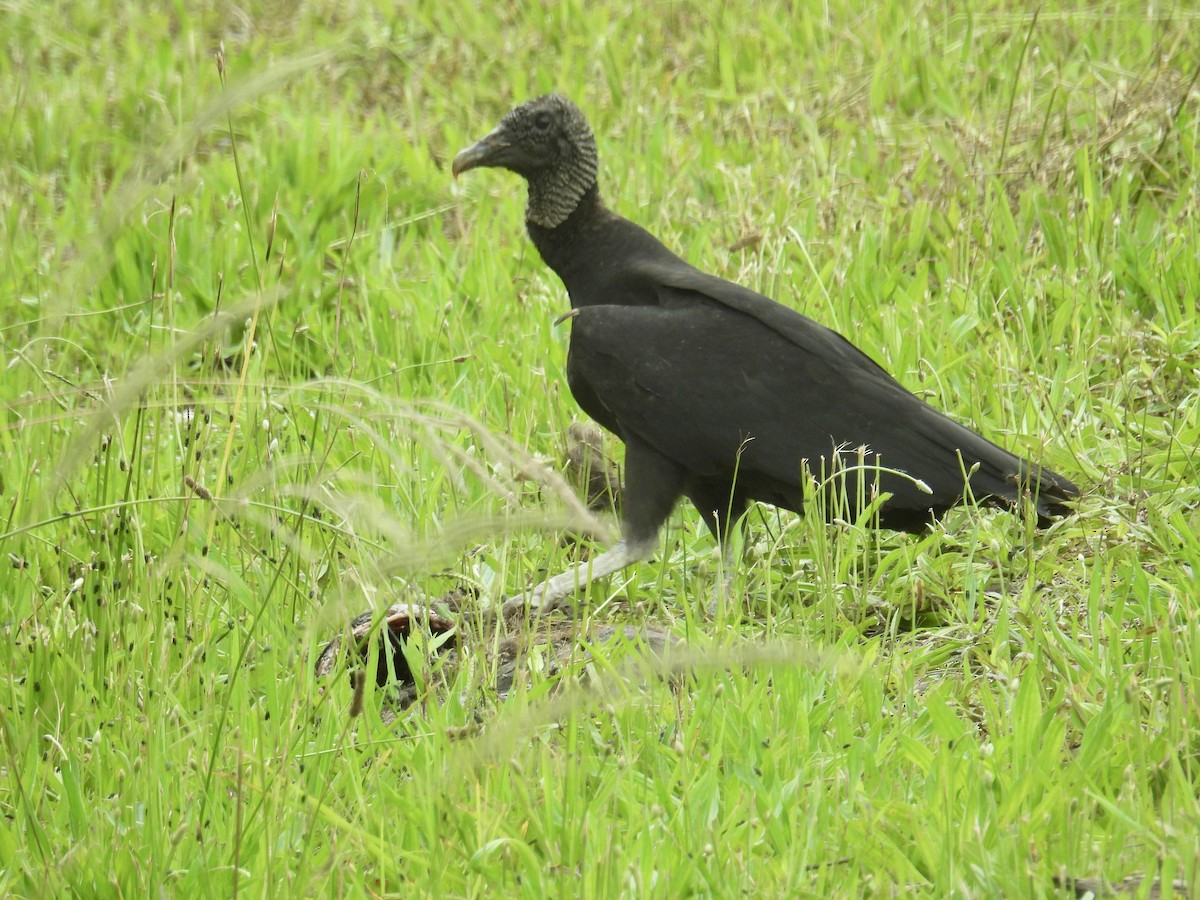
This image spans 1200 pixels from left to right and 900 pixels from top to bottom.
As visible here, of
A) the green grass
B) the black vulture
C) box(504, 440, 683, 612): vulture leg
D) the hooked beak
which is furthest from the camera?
the hooked beak

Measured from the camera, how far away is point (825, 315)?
4145 millimetres

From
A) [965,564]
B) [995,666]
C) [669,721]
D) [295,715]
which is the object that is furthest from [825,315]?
[295,715]

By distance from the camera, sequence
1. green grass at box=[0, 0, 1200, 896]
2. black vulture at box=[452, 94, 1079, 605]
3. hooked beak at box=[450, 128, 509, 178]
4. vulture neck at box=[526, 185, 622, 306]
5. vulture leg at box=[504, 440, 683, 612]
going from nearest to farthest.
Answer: green grass at box=[0, 0, 1200, 896] → black vulture at box=[452, 94, 1079, 605] → vulture leg at box=[504, 440, 683, 612] → vulture neck at box=[526, 185, 622, 306] → hooked beak at box=[450, 128, 509, 178]

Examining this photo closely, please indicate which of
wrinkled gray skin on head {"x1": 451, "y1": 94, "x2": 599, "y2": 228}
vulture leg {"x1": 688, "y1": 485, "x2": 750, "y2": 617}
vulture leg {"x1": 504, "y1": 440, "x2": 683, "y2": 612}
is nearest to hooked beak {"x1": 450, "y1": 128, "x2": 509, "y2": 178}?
wrinkled gray skin on head {"x1": 451, "y1": 94, "x2": 599, "y2": 228}

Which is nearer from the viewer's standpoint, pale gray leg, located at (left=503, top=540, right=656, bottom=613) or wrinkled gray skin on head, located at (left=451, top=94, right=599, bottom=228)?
pale gray leg, located at (left=503, top=540, right=656, bottom=613)

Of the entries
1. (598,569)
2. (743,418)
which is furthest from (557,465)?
(743,418)

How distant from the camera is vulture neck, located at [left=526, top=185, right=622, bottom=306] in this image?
371cm

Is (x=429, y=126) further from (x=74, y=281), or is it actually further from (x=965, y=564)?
(x=74, y=281)

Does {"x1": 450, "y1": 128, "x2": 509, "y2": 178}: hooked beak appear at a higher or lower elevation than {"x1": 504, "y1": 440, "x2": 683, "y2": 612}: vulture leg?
higher

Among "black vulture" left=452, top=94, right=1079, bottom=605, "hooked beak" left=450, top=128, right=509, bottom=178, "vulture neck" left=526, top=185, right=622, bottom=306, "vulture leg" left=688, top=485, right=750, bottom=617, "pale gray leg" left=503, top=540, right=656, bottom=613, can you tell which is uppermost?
"hooked beak" left=450, top=128, right=509, bottom=178

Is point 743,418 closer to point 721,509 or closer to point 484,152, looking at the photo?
point 721,509

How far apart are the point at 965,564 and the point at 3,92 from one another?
16.5 ft

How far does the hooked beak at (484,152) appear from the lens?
385 cm

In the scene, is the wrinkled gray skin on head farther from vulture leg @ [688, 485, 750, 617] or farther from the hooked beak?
vulture leg @ [688, 485, 750, 617]
